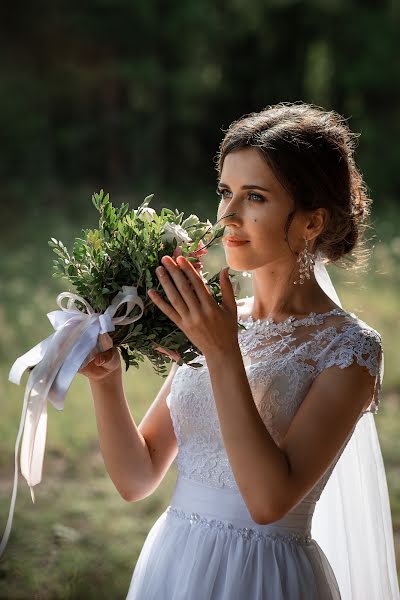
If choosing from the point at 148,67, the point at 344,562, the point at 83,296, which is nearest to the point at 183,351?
the point at 83,296

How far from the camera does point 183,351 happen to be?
2.06 metres

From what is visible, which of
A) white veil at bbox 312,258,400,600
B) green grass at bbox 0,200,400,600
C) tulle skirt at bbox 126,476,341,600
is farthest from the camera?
green grass at bbox 0,200,400,600

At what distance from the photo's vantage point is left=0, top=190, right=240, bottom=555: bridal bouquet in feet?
6.46

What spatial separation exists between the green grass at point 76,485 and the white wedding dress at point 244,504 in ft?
2.17

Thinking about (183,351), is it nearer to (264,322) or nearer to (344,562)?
(264,322)

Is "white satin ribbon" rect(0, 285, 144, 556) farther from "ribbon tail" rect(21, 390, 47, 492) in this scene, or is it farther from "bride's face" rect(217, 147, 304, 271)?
"bride's face" rect(217, 147, 304, 271)

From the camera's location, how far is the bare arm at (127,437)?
89.0 inches

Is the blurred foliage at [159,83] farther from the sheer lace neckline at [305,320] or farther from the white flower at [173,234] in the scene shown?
the white flower at [173,234]

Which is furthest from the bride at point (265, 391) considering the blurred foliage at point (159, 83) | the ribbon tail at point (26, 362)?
the blurred foliage at point (159, 83)

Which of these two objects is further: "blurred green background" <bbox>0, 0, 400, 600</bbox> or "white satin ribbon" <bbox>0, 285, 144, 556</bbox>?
"blurred green background" <bbox>0, 0, 400, 600</bbox>

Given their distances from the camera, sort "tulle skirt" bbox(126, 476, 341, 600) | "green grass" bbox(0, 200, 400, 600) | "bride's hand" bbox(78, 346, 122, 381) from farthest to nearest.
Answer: "green grass" bbox(0, 200, 400, 600) < "tulle skirt" bbox(126, 476, 341, 600) < "bride's hand" bbox(78, 346, 122, 381)

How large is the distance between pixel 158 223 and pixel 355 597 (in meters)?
1.38

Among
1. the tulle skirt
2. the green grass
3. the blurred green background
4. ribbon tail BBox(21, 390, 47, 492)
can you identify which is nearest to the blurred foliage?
the blurred green background

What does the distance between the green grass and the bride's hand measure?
3.42ft
